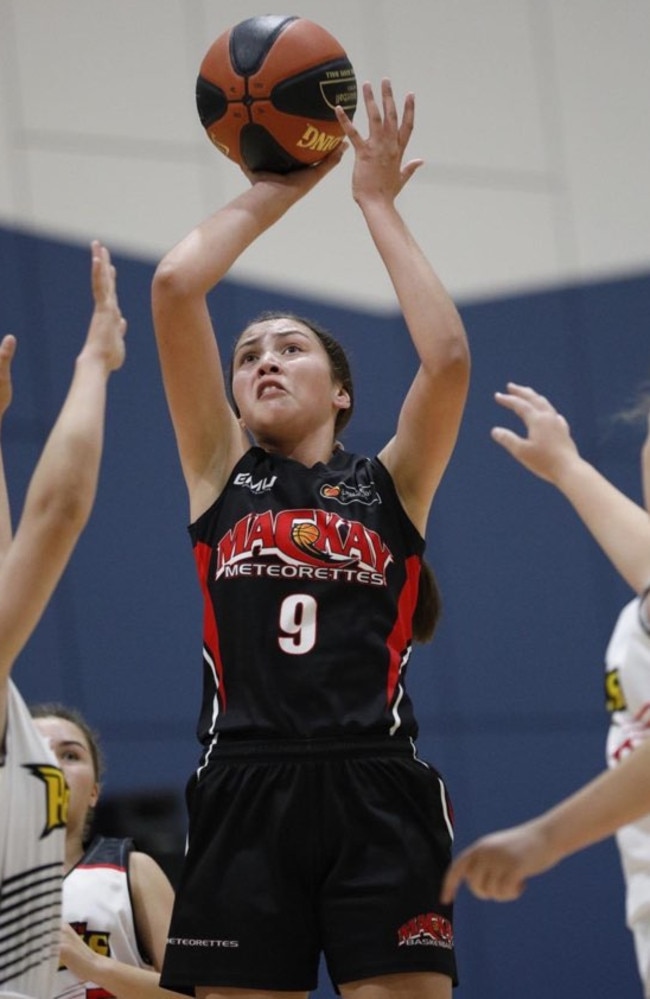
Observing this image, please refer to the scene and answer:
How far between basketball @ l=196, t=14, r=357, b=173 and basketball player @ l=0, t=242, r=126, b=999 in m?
0.99

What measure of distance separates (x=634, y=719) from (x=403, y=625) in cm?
68

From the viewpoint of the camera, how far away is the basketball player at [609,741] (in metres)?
2.13

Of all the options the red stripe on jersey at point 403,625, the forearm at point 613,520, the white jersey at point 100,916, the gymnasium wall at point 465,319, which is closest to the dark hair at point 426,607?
the red stripe on jersey at point 403,625

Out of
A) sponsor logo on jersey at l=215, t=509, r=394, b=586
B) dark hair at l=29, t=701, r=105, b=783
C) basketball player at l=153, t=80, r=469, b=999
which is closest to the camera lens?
basketball player at l=153, t=80, r=469, b=999

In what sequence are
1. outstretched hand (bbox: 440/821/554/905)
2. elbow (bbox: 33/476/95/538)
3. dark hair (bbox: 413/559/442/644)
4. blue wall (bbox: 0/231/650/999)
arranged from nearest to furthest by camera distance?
1. outstretched hand (bbox: 440/821/554/905)
2. elbow (bbox: 33/476/95/538)
3. dark hair (bbox: 413/559/442/644)
4. blue wall (bbox: 0/231/650/999)

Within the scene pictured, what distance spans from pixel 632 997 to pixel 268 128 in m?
5.48

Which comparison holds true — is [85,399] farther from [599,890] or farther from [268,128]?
[599,890]

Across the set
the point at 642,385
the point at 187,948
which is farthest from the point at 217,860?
the point at 642,385

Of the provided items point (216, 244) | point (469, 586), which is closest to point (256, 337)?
point (216, 244)

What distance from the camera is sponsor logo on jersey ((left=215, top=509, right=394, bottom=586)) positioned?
10.4 ft

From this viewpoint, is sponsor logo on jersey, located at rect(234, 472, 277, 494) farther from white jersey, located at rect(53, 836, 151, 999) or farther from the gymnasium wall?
the gymnasium wall

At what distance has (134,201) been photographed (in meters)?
7.59

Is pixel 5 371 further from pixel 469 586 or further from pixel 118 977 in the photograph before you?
pixel 469 586

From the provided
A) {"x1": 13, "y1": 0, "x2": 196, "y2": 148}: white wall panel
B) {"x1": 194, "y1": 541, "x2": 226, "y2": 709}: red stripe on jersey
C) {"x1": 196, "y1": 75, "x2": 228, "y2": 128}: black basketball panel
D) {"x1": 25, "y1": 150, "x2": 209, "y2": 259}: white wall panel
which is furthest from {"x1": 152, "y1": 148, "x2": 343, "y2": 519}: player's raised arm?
{"x1": 13, "y1": 0, "x2": 196, "y2": 148}: white wall panel
